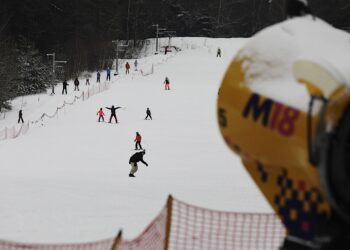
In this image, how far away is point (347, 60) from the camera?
8.77 ft

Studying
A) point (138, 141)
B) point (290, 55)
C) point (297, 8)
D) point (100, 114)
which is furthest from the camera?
point (100, 114)

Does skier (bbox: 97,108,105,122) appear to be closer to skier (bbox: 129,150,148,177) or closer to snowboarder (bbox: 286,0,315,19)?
skier (bbox: 129,150,148,177)

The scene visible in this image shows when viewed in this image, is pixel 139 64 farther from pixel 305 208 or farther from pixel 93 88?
pixel 305 208

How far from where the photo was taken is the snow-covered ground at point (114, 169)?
30.6 ft

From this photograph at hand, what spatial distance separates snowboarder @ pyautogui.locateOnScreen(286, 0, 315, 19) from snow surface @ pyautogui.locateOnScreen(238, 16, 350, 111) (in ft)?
0.24

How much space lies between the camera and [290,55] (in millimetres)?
2783

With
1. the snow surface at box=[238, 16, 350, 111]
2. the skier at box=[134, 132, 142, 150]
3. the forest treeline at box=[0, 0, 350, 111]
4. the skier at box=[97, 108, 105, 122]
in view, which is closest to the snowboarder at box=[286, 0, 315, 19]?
the snow surface at box=[238, 16, 350, 111]

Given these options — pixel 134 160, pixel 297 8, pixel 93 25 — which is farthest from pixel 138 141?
pixel 93 25

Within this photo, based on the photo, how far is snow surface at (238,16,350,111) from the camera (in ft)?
8.62

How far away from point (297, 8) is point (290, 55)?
49 centimetres

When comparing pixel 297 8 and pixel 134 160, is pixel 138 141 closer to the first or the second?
pixel 134 160

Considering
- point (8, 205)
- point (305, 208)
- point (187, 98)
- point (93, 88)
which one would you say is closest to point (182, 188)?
point (8, 205)

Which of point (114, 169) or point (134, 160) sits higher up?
point (134, 160)

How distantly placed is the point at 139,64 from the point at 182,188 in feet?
134
